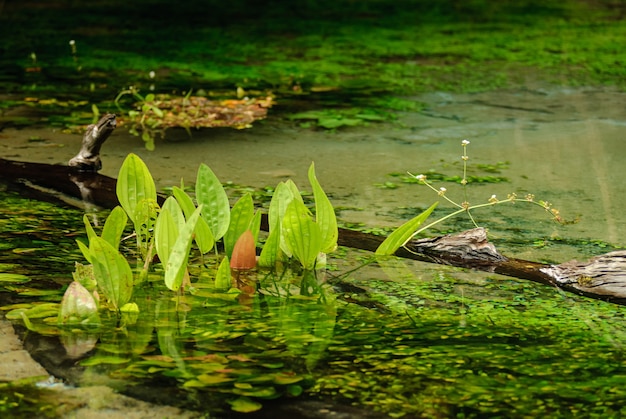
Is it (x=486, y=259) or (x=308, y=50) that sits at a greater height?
(x=308, y=50)

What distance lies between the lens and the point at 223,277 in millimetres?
2178

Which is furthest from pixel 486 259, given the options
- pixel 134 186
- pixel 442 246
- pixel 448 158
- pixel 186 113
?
pixel 186 113

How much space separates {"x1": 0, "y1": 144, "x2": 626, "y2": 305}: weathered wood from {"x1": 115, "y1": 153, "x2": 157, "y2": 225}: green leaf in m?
0.46

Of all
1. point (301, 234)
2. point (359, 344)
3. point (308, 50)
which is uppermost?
point (308, 50)

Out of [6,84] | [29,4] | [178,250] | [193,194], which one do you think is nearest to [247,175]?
[193,194]

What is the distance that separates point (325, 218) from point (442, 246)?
0.35 m

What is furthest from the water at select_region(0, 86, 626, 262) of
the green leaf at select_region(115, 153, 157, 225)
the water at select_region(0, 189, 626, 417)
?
the green leaf at select_region(115, 153, 157, 225)

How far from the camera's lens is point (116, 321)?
197 centimetres

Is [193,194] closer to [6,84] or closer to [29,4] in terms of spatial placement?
[6,84]

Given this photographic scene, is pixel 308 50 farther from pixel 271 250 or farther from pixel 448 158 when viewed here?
pixel 271 250

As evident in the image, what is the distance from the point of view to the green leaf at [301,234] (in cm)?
227

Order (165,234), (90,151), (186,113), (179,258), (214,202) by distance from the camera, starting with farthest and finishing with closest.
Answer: (186,113)
(90,151)
(214,202)
(165,234)
(179,258)

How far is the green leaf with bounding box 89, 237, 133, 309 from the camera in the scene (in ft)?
6.51

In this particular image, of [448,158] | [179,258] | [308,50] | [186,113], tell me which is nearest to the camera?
[179,258]
